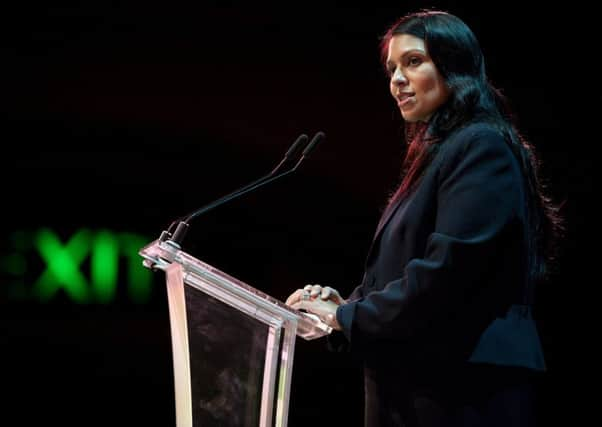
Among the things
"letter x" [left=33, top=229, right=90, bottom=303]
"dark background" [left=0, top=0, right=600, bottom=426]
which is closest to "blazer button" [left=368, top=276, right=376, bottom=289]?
"dark background" [left=0, top=0, right=600, bottom=426]

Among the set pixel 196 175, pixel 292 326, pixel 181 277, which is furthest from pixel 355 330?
pixel 196 175

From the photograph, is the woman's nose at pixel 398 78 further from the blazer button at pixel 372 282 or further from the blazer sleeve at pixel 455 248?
the blazer button at pixel 372 282

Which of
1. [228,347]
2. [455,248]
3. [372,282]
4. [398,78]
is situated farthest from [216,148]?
[455,248]

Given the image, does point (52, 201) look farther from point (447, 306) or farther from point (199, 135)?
point (447, 306)

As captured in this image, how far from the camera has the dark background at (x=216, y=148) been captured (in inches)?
122

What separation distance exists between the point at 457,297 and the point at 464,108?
0.47 m

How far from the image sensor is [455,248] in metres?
1.35

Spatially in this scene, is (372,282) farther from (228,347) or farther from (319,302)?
(228,347)

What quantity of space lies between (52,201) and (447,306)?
219 cm

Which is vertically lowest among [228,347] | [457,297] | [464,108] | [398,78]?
[228,347]

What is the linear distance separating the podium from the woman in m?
0.14

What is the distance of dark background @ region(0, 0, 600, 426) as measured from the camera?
122 inches

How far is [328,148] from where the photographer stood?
3.35 metres

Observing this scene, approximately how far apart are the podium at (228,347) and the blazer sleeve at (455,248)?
0.15 metres
